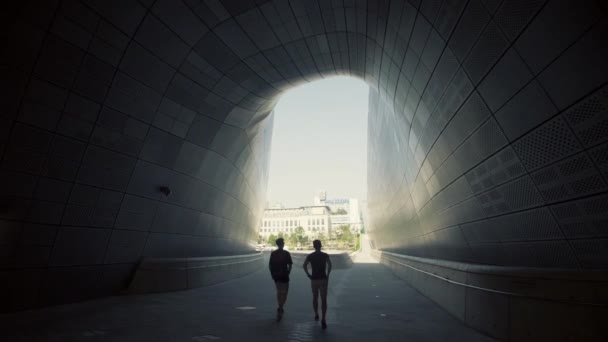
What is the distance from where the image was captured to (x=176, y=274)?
12750mm

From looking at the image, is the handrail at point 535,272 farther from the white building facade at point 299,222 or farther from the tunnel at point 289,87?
the white building facade at point 299,222

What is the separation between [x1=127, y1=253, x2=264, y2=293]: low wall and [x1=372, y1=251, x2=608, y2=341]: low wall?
30.3ft

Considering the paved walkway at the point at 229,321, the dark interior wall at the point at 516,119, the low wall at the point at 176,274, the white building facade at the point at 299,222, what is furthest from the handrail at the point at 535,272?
the white building facade at the point at 299,222

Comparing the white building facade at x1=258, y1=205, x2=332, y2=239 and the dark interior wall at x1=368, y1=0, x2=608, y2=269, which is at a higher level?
the white building facade at x1=258, y1=205, x2=332, y2=239

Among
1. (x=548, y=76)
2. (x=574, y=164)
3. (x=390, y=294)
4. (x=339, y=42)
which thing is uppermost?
(x=339, y=42)

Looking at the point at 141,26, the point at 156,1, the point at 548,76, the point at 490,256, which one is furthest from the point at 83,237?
the point at 548,76

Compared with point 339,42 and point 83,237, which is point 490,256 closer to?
point 339,42

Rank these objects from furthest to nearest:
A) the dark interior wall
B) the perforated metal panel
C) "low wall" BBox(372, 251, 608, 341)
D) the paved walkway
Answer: the paved walkway, the perforated metal panel, "low wall" BBox(372, 251, 608, 341), the dark interior wall

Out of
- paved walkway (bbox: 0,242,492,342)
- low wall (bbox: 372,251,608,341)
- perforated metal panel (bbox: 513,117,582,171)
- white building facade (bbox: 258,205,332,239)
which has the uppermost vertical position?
white building facade (bbox: 258,205,332,239)

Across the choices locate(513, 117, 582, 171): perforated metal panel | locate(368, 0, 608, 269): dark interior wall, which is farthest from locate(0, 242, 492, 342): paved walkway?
locate(513, 117, 582, 171): perforated metal panel

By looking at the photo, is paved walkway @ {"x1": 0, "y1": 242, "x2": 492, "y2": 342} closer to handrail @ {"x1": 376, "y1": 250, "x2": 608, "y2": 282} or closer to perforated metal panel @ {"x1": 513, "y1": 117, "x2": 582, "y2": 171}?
handrail @ {"x1": 376, "y1": 250, "x2": 608, "y2": 282}

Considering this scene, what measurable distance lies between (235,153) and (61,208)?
27.4 ft

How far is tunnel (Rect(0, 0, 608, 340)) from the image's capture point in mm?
4902

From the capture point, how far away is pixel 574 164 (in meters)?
4.87
